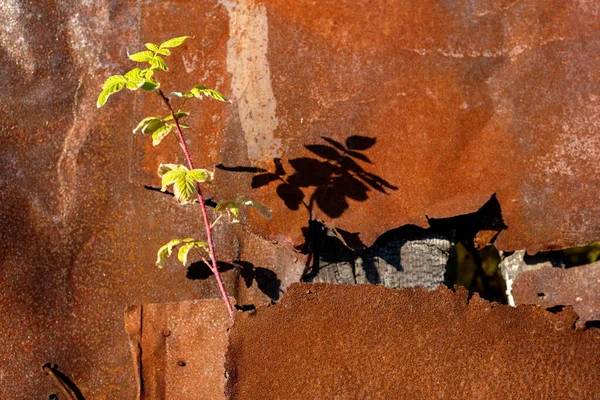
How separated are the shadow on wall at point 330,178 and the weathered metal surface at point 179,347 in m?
0.46

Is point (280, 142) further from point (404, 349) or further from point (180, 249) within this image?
point (404, 349)

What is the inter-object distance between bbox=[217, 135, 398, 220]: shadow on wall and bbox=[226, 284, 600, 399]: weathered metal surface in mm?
418

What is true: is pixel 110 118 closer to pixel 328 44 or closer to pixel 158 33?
pixel 158 33

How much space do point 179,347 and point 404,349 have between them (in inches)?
30.3

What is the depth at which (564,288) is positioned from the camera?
8.14 feet

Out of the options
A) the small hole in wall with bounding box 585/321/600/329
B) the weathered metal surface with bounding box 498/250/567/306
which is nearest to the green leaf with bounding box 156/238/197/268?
the small hole in wall with bounding box 585/321/600/329

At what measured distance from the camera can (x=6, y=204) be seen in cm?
253

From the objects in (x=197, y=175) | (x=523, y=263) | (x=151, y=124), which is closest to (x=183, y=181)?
(x=197, y=175)

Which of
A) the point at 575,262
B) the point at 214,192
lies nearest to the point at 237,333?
the point at 214,192

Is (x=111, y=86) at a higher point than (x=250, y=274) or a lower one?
higher

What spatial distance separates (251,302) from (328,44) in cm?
96

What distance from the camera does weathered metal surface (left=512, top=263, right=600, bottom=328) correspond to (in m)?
2.43

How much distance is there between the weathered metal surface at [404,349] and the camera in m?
1.82

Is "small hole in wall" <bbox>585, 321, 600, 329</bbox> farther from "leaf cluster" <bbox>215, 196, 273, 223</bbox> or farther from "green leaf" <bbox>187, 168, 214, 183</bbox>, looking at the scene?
"green leaf" <bbox>187, 168, 214, 183</bbox>
